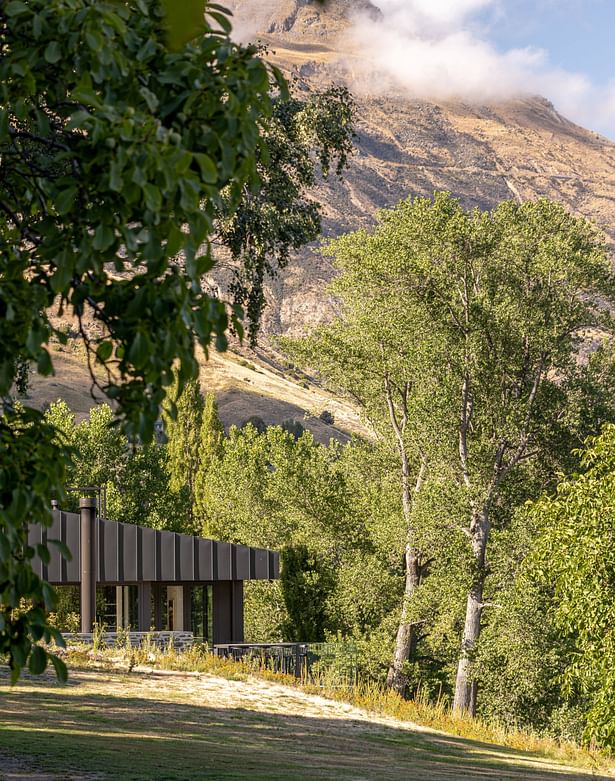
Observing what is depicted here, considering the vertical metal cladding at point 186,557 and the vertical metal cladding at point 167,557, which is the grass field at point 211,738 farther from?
the vertical metal cladding at point 186,557

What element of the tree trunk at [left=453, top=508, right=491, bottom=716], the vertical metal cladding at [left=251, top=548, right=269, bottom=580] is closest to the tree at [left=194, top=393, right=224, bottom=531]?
the vertical metal cladding at [left=251, top=548, right=269, bottom=580]

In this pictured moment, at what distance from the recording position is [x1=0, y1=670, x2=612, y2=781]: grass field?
984cm

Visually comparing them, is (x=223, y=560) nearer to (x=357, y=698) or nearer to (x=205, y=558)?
(x=205, y=558)

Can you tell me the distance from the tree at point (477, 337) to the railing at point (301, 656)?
247cm

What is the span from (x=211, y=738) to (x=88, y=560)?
14.2m

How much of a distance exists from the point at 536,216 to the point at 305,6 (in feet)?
95.8

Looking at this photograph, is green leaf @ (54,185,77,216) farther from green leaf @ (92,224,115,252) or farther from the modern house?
the modern house

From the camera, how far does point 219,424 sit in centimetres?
6562

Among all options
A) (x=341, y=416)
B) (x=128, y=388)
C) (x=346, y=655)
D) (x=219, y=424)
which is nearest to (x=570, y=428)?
(x=346, y=655)

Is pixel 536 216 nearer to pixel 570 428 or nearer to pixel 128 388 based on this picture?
pixel 570 428

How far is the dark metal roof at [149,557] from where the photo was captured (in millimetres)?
29075

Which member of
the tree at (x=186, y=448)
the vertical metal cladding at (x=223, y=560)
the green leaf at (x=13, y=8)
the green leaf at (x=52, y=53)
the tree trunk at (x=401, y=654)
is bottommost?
the tree trunk at (x=401, y=654)

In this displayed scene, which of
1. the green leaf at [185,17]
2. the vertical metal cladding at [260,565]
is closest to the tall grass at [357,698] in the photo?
the vertical metal cladding at [260,565]

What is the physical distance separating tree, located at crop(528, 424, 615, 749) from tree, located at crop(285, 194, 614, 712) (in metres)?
12.5
